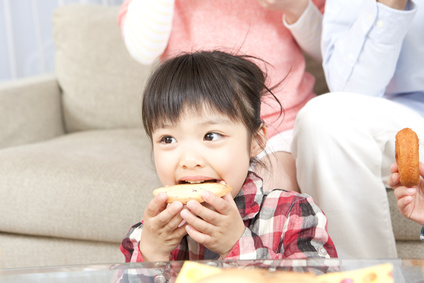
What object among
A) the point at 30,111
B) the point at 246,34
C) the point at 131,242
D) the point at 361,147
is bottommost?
the point at 30,111

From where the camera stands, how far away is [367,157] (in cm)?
111

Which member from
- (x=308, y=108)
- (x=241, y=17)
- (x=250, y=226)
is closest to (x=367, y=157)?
(x=308, y=108)

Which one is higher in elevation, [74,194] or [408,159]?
[408,159]

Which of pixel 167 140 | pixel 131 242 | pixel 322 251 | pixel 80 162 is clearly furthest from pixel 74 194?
pixel 322 251

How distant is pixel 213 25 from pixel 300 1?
0.26 m

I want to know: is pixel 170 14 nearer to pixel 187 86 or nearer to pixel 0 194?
pixel 187 86

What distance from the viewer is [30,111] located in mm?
1866

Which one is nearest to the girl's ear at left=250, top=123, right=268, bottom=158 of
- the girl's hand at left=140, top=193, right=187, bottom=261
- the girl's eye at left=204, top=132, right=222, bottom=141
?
the girl's eye at left=204, top=132, right=222, bottom=141

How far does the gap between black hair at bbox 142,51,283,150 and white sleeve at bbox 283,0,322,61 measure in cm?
40

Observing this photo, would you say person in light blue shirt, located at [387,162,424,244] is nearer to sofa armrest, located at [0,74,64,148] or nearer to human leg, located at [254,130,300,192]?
human leg, located at [254,130,300,192]

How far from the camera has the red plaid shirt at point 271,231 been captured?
916mm

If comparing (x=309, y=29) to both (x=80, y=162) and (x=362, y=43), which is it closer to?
(x=362, y=43)

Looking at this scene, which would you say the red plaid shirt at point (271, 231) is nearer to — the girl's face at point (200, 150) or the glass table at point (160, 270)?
the girl's face at point (200, 150)

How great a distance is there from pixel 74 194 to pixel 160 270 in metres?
0.77
